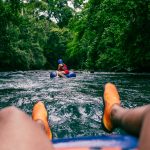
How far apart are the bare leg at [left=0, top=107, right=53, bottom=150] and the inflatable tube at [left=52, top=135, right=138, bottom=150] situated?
1.43 feet

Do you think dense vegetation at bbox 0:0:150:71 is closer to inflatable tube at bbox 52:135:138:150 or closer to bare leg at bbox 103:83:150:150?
bare leg at bbox 103:83:150:150

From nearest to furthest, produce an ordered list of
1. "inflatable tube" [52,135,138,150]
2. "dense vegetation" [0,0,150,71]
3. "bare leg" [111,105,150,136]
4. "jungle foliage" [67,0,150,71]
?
"bare leg" [111,105,150,136], "inflatable tube" [52,135,138,150], "dense vegetation" [0,0,150,71], "jungle foliage" [67,0,150,71]

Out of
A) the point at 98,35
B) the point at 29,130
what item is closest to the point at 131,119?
the point at 29,130

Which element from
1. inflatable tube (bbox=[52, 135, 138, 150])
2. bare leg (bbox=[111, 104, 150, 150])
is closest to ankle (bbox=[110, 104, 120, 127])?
bare leg (bbox=[111, 104, 150, 150])

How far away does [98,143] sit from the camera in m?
1.88

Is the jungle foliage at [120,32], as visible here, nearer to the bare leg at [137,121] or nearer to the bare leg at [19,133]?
the bare leg at [137,121]

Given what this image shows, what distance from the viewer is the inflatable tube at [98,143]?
1.79m

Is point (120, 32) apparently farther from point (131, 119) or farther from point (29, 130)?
point (29, 130)

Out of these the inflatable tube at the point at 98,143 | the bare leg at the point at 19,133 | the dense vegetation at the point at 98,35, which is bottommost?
the inflatable tube at the point at 98,143

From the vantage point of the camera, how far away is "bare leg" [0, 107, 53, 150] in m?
1.26

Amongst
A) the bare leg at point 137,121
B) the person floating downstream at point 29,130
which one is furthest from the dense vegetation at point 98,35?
the person floating downstream at point 29,130

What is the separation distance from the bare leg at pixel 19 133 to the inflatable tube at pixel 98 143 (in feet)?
1.43

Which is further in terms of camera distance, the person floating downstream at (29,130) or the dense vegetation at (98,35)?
the dense vegetation at (98,35)

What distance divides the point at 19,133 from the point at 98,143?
26.5 inches
